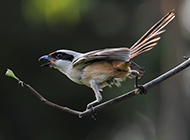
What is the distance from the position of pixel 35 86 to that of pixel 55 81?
50 cm

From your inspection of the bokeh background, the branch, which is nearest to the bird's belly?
the branch

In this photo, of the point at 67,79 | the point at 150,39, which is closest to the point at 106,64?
the point at 150,39

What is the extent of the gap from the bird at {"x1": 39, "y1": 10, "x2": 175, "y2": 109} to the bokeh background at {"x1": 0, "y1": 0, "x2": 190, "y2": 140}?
444 cm

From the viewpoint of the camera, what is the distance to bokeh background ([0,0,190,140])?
27.6 ft

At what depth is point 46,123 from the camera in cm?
894

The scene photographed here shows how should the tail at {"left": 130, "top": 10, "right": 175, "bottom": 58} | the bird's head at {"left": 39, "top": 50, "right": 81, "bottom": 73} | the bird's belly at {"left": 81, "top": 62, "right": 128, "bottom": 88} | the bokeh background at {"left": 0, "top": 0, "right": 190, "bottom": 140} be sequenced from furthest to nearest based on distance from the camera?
1. the bokeh background at {"left": 0, "top": 0, "right": 190, "bottom": 140}
2. the bird's head at {"left": 39, "top": 50, "right": 81, "bottom": 73}
3. the bird's belly at {"left": 81, "top": 62, "right": 128, "bottom": 88}
4. the tail at {"left": 130, "top": 10, "right": 175, "bottom": 58}

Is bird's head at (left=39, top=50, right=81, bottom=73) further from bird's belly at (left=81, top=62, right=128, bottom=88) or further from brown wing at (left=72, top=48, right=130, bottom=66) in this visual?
brown wing at (left=72, top=48, right=130, bottom=66)

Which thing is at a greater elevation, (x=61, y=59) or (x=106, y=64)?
(x=61, y=59)

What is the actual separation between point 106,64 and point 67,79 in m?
4.77

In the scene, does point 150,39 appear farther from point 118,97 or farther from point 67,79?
point 67,79

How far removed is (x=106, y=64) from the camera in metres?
3.76

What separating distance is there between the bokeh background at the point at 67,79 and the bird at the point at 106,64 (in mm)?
4436

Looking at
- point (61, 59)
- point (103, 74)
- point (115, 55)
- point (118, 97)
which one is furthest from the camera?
point (61, 59)

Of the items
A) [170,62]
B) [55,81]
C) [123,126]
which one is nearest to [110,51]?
[55,81]
